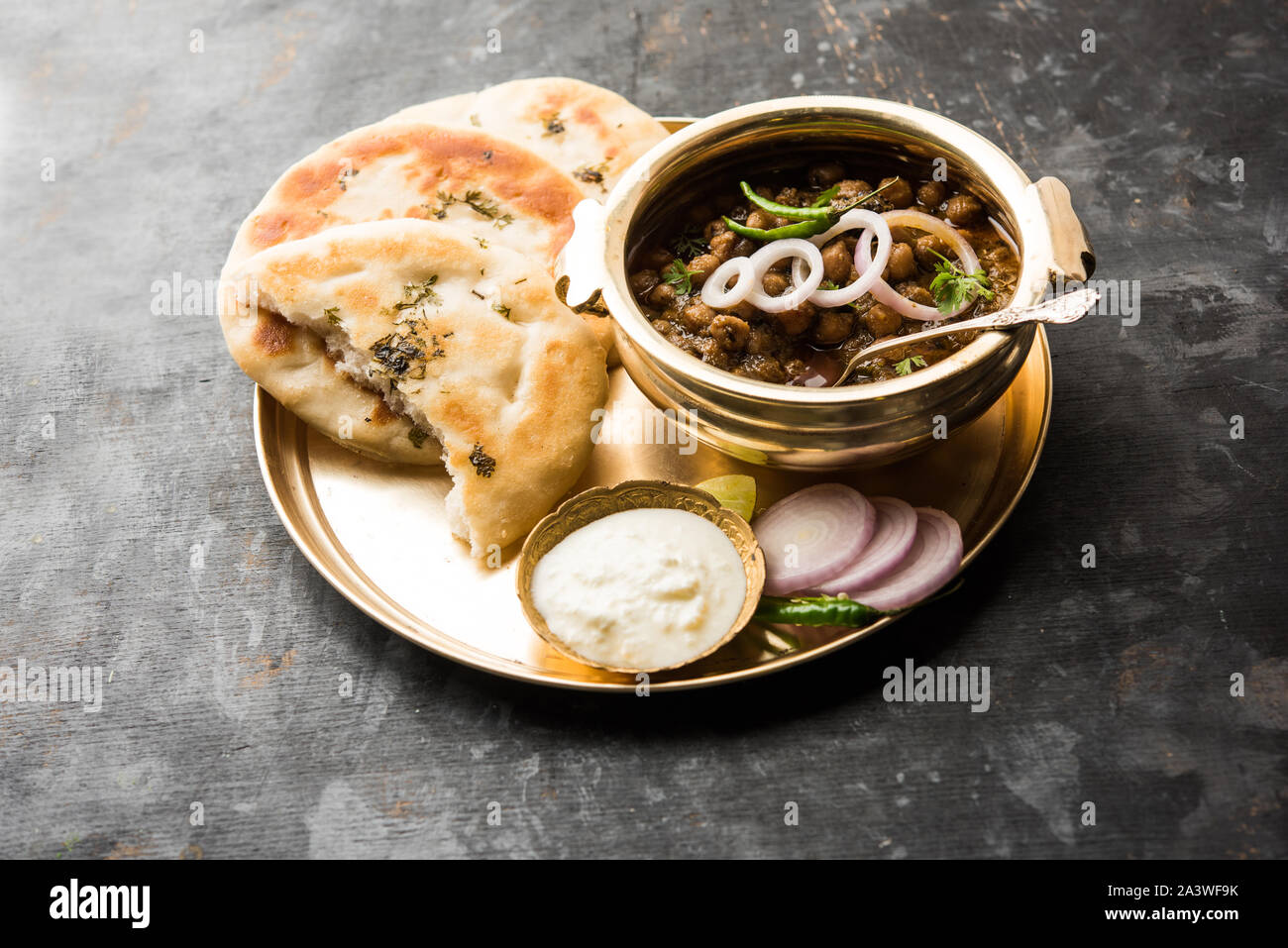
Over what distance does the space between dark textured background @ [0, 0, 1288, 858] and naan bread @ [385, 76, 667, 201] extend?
72 cm

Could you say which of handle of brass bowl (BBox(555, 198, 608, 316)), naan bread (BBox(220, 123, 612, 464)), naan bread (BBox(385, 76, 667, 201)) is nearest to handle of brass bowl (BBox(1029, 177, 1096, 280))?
handle of brass bowl (BBox(555, 198, 608, 316))

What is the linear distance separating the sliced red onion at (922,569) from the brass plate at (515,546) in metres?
0.07

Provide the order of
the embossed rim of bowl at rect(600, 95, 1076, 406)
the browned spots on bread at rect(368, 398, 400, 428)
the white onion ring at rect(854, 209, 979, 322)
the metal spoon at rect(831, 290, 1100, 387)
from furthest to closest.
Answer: the browned spots on bread at rect(368, 398, 400, 428)
the white onion ring at rect(854, 209, 979, 322)
the embossed rim of bowl at rect(600, 95, 1076, 406)
the metal spoon at rect(831, 290, 1100, 387)

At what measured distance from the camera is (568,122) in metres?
3.93

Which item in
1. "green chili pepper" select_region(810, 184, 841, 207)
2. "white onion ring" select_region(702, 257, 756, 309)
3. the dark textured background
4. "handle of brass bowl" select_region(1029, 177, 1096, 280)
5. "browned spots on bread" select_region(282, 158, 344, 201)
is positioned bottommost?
the dark textured background

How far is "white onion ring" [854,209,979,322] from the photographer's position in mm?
3080

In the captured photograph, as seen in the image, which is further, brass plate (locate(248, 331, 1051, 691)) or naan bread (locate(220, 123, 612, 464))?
naan bread (locate(220, 123, 612, 464))

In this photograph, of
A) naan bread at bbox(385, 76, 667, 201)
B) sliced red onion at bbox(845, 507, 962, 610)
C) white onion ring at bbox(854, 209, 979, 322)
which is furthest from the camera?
naan bread at bbox(385, 76, 667, 201)

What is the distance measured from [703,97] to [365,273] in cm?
196

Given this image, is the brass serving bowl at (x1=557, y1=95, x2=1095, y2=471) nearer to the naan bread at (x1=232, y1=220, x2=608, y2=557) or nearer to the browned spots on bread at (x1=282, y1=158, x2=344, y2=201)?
the naan bread at (x1=232, y1=220, x2=608, y2=557)
